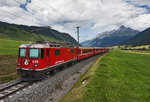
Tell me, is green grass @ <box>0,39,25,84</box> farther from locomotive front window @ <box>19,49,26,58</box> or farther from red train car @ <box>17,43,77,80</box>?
locomotive front window @ <box>19,49,26,58</box>

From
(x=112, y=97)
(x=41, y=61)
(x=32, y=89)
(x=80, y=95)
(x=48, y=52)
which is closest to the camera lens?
(x=112, y=97)

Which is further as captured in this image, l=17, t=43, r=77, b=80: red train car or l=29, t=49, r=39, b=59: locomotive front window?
l=29, t=49, r=39, b=59: locomotive front window

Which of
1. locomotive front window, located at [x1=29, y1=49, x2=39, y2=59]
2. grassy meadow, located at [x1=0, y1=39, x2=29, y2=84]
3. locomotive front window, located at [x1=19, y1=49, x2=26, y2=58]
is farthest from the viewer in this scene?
grassy meadow, located at [x1=0, y1=39, x2=29, y2=84]

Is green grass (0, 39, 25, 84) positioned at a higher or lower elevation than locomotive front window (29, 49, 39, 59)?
lower

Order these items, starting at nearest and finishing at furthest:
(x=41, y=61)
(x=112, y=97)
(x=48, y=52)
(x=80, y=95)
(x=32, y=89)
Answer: (x=112, y=97) → (x=80, y=95) → (x=32, y=89) → (x=41, y=61) → (x=48, y=52)

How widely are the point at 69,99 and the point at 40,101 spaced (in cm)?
220

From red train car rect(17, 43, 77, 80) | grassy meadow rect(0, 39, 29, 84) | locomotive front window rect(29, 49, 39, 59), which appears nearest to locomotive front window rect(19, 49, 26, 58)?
red train car rect(17, 43, 77, 80)

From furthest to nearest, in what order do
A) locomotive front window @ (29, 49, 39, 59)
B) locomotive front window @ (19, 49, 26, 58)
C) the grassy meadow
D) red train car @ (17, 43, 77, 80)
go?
the grassy meadow
locomotive front window @ (19, 49, 26, 58)
locomotive front window @ (29, 49, 39, 59)
red train car @ (17, 43, 77, 80)

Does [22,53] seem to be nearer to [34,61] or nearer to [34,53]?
[34,53]

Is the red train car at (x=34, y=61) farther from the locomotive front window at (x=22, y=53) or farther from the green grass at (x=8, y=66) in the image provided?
the green grass at (x=8, y=66)

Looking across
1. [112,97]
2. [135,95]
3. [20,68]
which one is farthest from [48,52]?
[135,95]

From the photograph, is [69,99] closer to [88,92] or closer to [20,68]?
[88,92]

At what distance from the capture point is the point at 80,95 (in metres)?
8.17

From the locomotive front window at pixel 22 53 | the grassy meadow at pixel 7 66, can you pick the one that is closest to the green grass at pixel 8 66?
the grassy meadow at pixel 7 66
